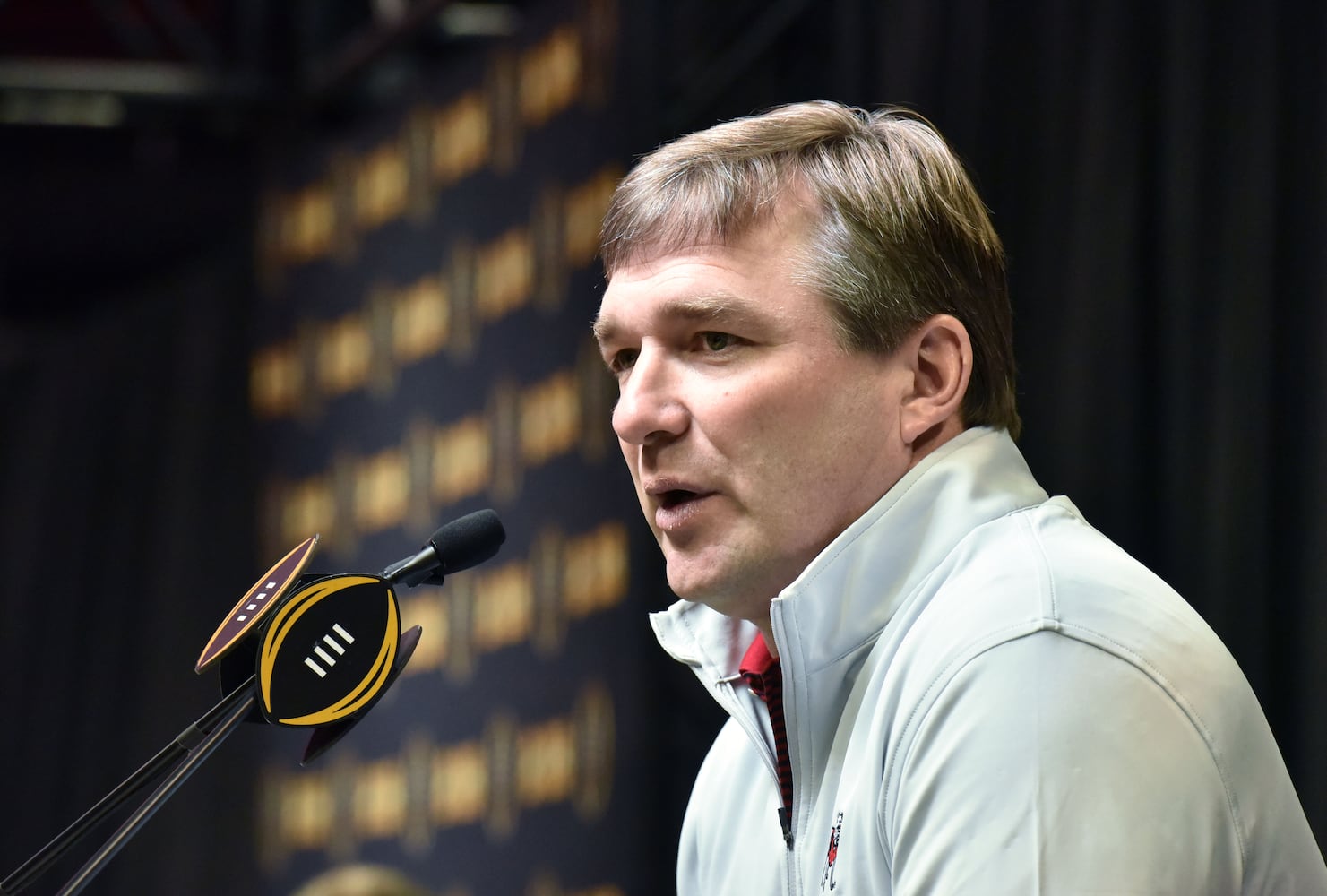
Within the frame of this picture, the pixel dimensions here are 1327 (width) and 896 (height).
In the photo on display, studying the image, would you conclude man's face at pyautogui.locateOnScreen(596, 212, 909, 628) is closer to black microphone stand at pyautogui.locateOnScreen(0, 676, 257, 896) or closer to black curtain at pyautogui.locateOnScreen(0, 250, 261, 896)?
black microphone stand at pyautogui.locateOnScreen(0, 676, 257, 896)

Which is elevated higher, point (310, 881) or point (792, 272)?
point (792, 272)

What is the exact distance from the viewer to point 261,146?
217 inches

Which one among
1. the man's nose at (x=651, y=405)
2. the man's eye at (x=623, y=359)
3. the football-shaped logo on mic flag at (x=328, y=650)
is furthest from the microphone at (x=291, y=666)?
the man's eye at (x=623, y=359)

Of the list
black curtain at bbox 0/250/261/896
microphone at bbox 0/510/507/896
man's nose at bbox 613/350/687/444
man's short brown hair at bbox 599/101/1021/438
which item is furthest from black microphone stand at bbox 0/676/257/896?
black curtain at bbox 0/250/261/896

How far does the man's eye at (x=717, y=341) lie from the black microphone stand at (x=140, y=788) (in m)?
0.54

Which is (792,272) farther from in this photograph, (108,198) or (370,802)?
(108,198)

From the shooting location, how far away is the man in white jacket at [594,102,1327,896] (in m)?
1.22

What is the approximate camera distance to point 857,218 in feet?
5.26

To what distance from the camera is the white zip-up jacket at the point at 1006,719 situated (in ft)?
3.82

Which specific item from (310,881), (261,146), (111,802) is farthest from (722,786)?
(261,146)

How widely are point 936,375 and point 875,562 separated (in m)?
0.23

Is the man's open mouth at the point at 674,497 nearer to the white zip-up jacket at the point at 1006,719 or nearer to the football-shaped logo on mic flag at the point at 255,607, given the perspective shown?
the white zip-up jacket at the point at 1006,719

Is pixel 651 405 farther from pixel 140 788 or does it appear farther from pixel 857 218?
pixel 140 788

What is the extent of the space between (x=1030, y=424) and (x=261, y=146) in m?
3.47
